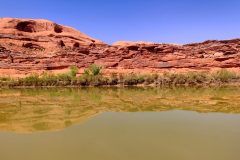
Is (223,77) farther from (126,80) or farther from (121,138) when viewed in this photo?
(121,138)

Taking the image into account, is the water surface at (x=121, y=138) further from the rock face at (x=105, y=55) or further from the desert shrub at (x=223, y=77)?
the rock face at (x=105, y=55)

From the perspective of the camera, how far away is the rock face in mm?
48281

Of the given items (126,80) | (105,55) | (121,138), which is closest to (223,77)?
(126,80)

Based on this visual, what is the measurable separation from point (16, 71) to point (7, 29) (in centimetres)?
1397

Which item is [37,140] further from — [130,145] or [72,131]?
[130,145]

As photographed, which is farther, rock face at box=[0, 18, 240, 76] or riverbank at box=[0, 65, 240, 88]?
rock face at box=[0, 18, 240, 76]

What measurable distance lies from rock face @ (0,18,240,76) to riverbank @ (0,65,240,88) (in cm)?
727

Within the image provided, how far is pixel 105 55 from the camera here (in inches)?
2028

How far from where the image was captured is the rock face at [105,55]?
48.3 meters

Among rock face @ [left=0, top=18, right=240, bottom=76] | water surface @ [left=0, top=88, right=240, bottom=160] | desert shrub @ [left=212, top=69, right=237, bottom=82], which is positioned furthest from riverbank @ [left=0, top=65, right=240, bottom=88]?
water surface @ [left=0, top=88, right=240, bottom=160]

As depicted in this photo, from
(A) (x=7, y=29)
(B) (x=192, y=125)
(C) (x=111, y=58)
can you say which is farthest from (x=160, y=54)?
(B) (x=192, y=125)

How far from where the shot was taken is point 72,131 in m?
9.59

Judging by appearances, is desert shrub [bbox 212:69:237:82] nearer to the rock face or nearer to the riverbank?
the riverbank

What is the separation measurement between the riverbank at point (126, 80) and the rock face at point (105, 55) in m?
7.27
